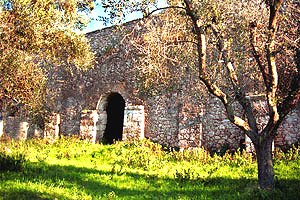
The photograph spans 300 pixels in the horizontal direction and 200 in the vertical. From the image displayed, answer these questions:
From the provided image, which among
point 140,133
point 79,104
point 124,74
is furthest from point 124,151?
point 79,104

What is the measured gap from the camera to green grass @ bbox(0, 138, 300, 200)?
701 centimetres

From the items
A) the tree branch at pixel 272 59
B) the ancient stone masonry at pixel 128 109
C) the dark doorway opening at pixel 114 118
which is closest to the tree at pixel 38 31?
the ancient stone masonry at pixel 128 109

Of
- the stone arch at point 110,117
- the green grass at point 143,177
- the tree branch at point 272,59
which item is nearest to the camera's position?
the tree branch at point 272,59

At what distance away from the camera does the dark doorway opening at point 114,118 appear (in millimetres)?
18062

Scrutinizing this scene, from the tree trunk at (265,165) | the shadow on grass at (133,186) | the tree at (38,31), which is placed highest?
the tree at (38,31)

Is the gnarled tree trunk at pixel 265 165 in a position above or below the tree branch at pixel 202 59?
below

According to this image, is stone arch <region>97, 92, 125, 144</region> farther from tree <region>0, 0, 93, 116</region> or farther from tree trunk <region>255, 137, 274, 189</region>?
tree trunk <region>255, 137, 274, 189</region>

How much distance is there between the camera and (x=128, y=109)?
16156 mm

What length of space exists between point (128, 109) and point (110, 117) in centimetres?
264

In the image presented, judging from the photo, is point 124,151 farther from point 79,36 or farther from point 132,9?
point 132,9

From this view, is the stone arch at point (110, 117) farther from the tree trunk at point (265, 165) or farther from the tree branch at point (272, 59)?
the tree branch at point (272, 59)

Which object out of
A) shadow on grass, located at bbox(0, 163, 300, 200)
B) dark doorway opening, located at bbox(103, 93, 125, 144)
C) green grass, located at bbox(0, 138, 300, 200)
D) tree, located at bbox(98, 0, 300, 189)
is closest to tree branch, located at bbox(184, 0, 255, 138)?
tree, located at bbox(98, 0, 300, 189)

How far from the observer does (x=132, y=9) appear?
744 cm

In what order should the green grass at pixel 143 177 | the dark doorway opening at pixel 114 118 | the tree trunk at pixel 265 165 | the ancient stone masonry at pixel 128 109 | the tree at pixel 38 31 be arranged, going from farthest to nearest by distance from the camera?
the dark doorway opening at pixel 114 118, the ancient stone masonry at pixel 128 109, the tree at pixel 38 31, the tree trunk at pixel 265 165, the green grass at pixel 143 177
